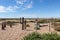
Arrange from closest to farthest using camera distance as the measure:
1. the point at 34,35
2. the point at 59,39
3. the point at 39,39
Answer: the point at 59,39 < the point at 39,39 < the point at 34,35

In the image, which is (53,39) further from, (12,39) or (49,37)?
(12,39)

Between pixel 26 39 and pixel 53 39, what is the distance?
295 cm

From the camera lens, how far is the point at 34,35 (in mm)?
15781

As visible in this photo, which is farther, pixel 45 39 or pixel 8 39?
pixel 8 39

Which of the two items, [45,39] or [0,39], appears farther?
[0,39]

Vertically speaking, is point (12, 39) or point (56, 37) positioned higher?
point (56, 37)

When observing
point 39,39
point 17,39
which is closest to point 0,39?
point 17,39

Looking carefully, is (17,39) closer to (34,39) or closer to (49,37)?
(34,39)

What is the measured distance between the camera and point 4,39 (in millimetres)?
18875

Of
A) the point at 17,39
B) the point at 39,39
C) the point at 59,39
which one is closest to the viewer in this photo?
the point at 59,39

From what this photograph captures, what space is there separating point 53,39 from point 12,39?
6.81m

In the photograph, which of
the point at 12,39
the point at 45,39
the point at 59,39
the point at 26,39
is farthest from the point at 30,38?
the point at 12,39

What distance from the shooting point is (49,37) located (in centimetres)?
1366

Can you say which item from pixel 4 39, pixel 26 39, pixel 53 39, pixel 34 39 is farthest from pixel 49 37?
pixel 4 39
